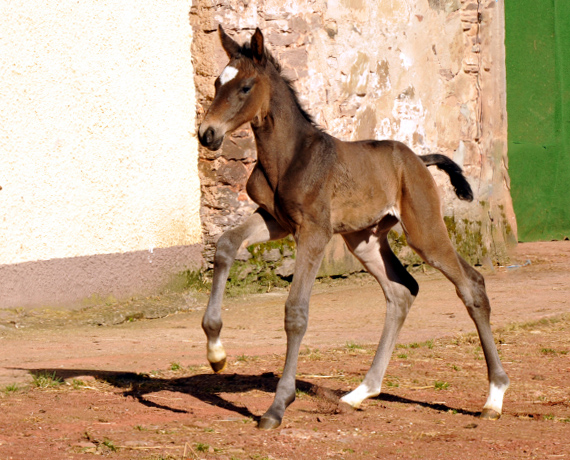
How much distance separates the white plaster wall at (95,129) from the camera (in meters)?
7.83

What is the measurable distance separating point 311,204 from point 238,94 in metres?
0.72

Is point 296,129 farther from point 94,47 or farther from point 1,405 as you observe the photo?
point 94,47

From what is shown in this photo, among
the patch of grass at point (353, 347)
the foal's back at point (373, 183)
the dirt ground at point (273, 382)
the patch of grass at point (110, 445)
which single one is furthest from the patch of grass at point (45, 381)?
the patch of grass at point (353, 347)

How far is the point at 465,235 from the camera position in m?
11.0

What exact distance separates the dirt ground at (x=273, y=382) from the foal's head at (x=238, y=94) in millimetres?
1560

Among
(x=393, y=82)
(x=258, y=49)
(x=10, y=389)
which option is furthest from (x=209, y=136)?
(x=393, y=82)

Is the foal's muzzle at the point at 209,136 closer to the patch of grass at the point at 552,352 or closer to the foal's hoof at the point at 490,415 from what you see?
the foal's hoof at the point at 490,415

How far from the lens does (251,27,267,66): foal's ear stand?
198 inches

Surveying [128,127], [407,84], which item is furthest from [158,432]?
[407,84]

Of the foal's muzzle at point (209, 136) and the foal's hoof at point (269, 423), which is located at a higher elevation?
the foal's muzzle at point (209, 136)

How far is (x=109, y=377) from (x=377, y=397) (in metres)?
1.75

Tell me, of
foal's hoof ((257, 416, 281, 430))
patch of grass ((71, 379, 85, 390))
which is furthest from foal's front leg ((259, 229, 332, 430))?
patch of grass ((71, 379, 85, 390))

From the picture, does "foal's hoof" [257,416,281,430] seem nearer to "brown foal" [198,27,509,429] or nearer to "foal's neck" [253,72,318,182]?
"brown foal" [198,27,509,429]

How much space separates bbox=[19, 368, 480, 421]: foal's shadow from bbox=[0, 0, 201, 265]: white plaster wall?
7.35 feet
